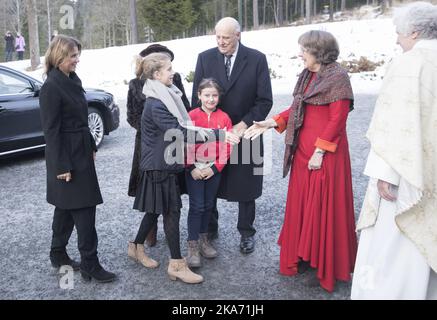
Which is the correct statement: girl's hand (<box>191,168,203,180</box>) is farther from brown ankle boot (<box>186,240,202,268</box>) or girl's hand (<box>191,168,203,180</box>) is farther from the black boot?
the black boot

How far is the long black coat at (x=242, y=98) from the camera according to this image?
4277mm

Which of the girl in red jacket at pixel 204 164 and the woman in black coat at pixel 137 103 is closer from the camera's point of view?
the girl in red jacket at pixel 204 164

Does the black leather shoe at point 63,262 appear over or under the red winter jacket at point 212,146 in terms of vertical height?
under

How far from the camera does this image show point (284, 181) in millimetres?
6539

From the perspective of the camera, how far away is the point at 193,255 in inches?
160

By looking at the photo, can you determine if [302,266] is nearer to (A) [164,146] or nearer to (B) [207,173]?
(B) [207,173]

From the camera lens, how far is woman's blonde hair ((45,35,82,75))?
11.5 feet

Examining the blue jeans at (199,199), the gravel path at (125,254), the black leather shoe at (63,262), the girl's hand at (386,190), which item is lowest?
the gravel path at (125,254)

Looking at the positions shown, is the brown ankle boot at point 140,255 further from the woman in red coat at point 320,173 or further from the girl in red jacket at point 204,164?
the woman in red coat at point 320,173

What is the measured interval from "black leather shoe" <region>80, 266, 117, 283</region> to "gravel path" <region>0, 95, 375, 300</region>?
0.15ft

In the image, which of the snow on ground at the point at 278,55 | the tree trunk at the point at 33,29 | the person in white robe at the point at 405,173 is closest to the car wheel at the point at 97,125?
the person in white robe at the point at 405,173

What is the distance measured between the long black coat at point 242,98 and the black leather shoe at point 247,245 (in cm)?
36

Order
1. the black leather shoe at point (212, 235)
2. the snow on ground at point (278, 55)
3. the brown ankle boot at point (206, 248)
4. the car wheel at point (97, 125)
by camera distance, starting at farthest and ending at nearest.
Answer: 1. the snow on ground at point (278, 55)
2. the car wheel at point (97, 125)
3. the black leather shoe at point (212, 235)
4. the brown ankle boot at point (206, 248)
